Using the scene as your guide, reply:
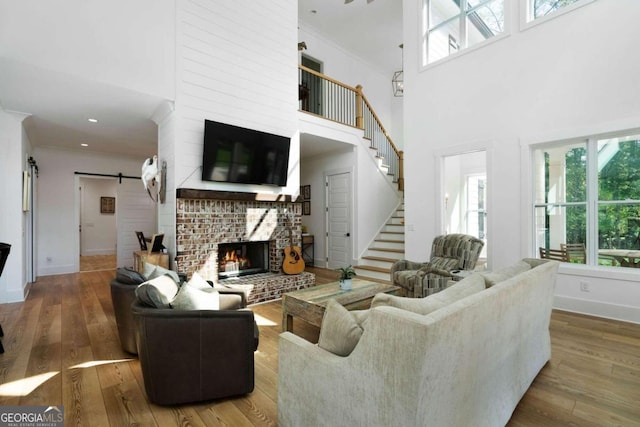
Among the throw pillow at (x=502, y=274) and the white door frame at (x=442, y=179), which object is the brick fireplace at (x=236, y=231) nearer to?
the white door frame at (x=442, y=179)

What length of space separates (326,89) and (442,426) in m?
6.60

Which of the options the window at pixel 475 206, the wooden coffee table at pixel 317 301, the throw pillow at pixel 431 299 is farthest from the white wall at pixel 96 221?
the throw pillow at pixel 431 299

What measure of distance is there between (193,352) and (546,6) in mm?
5818

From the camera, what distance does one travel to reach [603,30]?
3711 millimetres

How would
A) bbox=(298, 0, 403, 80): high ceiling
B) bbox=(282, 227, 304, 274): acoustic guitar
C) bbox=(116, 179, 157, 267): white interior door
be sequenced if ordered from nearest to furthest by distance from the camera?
bbox=(282, 227, 304, 274): acoustic guitar, bbox=(298, 0, 403, 80): high ceiling, bbox=(116, 179, 157, 267): white interior door

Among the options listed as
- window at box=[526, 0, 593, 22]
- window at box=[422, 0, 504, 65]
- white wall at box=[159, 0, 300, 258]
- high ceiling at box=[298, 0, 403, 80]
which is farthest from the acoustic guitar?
high ceiling at box=[298, 0, 403, 80]

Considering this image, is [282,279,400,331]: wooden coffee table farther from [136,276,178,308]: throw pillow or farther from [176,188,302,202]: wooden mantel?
[176,188,302,202]: wooden mantel

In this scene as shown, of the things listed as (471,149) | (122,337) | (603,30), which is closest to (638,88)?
(603,30)

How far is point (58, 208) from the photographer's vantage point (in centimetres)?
645

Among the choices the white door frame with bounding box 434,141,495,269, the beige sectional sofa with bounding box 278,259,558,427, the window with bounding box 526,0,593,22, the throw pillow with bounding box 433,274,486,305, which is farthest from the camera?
the white door frame with bounding box 434,141,495,269

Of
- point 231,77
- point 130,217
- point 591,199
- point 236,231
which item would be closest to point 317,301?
point 236,231

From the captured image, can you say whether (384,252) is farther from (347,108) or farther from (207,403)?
(207,403)

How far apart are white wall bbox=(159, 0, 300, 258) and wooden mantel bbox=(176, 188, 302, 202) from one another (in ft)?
0.47

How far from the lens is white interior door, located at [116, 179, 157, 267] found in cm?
730
